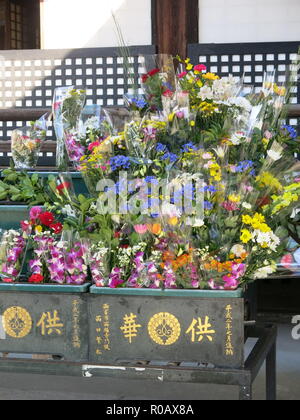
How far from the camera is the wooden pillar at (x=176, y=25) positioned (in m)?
4.94

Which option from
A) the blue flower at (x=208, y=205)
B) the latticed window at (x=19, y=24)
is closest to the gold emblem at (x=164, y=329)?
the blue flower at (x=208, y=205)

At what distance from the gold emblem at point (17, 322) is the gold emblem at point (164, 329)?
384 millimetres

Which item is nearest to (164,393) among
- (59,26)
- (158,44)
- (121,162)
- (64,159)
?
(64,159)

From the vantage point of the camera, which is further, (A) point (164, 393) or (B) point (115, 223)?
(A) point (164, 393)

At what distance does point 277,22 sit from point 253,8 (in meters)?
0.19

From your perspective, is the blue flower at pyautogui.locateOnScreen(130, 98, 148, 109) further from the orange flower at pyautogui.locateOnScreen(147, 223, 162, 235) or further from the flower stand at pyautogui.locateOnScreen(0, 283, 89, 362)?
the flower stand at pyautogui.locateOnScreen(0, 283, 89, 362)

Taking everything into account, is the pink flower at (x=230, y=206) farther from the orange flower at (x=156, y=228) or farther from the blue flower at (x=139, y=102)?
the blue flower at (x=139, y=102)

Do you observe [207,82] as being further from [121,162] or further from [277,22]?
[277,22]

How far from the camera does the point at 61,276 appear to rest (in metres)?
2.18

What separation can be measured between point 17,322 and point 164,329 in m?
0.46

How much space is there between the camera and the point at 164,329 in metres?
2.04

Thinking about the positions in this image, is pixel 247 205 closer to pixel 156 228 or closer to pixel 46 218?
pixel 156 228

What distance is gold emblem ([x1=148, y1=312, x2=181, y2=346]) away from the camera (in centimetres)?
204

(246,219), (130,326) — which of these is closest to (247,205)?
(246,219)
